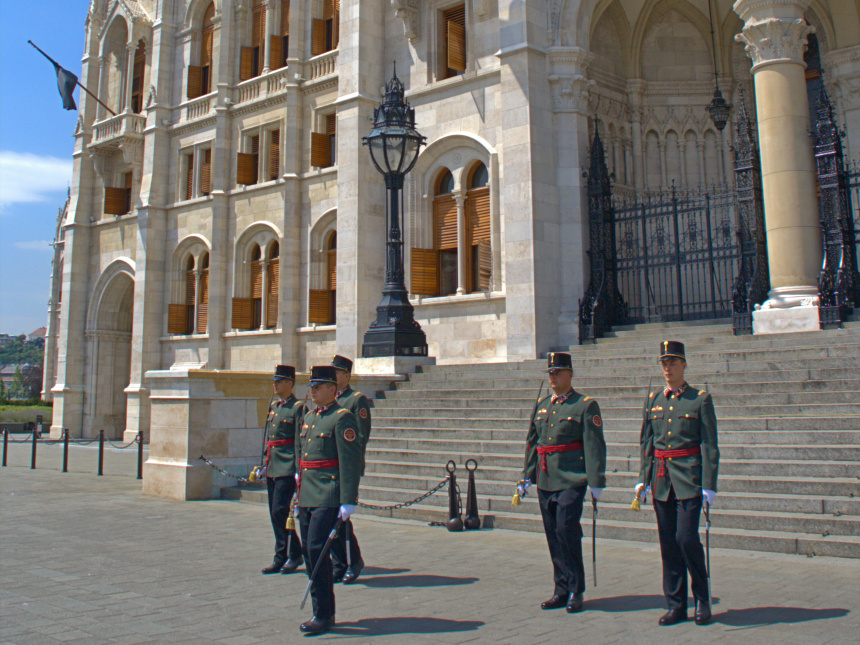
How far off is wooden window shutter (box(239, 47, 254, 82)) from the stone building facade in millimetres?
79

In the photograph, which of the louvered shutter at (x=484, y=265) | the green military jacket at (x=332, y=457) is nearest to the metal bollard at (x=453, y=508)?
the green military jacket at (x=332, y=457)

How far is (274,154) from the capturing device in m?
25.7

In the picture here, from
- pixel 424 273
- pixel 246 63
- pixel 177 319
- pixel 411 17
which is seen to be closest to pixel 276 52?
pixel 246 63

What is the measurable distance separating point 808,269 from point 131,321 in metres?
25.9

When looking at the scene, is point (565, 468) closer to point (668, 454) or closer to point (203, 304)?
point (668, 454)

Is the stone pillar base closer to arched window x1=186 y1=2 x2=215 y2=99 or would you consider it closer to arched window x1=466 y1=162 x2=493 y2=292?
arched window x1=466 y1=162 x2=493 y2=292

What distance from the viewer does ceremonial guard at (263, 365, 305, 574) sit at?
7.28m

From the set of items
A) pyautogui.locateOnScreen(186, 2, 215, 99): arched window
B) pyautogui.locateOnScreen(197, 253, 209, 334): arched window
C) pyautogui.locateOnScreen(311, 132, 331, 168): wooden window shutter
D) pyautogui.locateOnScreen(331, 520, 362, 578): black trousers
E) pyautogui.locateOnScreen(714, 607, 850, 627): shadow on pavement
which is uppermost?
pyautogui.locateOnScreen(186, 2, 215, 99): arched window

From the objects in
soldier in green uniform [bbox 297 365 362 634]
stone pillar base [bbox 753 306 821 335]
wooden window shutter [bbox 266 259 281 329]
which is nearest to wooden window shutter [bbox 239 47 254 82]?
wooden window shutter [bbox 266 259 281 329]

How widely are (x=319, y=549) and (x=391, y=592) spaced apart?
1147 mm

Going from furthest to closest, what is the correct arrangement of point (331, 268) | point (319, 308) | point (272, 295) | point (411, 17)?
point (272, 295) < point (331, 268) < point (319, 308) < point (411, 17)

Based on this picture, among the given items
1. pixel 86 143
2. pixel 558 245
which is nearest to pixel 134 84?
pixel 86 143

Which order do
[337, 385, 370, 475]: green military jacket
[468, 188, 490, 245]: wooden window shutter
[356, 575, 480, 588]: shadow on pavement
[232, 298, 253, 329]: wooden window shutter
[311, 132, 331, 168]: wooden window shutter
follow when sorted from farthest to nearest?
[232, 298, 253, 329]: wooden window shutter < [311, 132, 331, 168]: wooden window shutter < [468, 188, 490, 245]: wooden window shutter < [337, 385, 370, 475]: green military jacket < [356, 575, 480, 588]: shadow on pavement

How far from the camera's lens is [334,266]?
23609 mm
